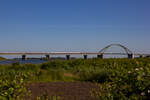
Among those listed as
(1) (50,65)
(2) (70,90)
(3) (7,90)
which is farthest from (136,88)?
(1) (50,65)

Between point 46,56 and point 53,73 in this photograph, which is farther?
point 46,56

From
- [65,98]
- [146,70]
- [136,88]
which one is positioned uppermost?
[146,70]

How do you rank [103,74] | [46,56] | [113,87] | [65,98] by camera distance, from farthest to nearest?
1. [46,56]
2. [103,74]
3. [65,98]
4. [113,87]

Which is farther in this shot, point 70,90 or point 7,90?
point 70,90

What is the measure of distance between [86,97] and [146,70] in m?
1.84

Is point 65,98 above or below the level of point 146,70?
below

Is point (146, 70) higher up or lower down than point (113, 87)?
higher up

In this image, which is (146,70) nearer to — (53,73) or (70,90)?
(70,90)

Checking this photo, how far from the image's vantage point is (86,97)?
6539 millimetres

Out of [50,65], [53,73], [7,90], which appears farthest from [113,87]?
[50,65]

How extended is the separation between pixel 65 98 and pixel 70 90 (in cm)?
122

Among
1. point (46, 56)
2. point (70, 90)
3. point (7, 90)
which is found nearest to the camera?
point (7, 90)

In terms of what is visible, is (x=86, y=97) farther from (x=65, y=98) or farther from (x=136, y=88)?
(x=136, y=88)

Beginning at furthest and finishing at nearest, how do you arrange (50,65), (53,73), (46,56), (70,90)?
(46,56), (50,65), (53,73), (70,90)
